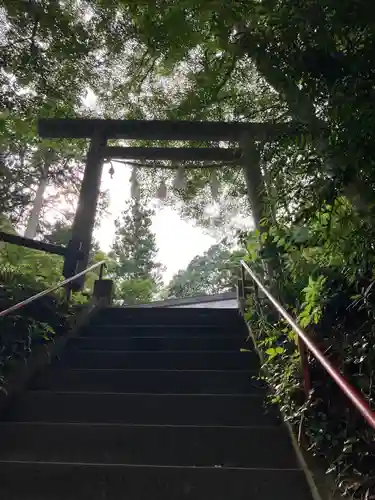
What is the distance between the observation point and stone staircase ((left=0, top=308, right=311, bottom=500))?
222 centimetres

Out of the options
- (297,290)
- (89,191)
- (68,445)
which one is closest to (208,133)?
(89,191)

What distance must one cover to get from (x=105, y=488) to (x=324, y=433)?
46.4 inches

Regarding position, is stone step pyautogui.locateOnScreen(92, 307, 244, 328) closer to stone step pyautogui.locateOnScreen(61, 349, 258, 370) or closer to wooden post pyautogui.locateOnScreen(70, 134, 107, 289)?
wooden post pyautogui.locateOnScreen(70, 134, 107, 289)

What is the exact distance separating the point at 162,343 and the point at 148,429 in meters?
1.74

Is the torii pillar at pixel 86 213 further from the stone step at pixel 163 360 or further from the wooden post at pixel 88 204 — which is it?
the stone step at pixel 163 360

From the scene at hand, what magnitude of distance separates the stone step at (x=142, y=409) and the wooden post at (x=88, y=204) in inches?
95.2

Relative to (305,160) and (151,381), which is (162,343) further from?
(305,160)

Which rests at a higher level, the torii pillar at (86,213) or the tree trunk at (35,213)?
the tree trunk at (35,213)

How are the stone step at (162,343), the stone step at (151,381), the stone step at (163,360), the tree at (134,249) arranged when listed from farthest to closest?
the tree at (134,249), the stone step at (162,343), the stone step at (163,360), the stone step at (151,381)

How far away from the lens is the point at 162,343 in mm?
4504

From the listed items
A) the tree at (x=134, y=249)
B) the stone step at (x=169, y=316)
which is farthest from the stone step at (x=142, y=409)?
the tree at (x=134, y=249)

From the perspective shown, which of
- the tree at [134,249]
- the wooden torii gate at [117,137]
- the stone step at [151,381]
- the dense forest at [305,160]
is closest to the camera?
the dense forest at [305,160]

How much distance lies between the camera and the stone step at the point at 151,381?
3.51m

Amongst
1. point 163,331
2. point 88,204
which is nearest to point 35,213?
point 88,204
